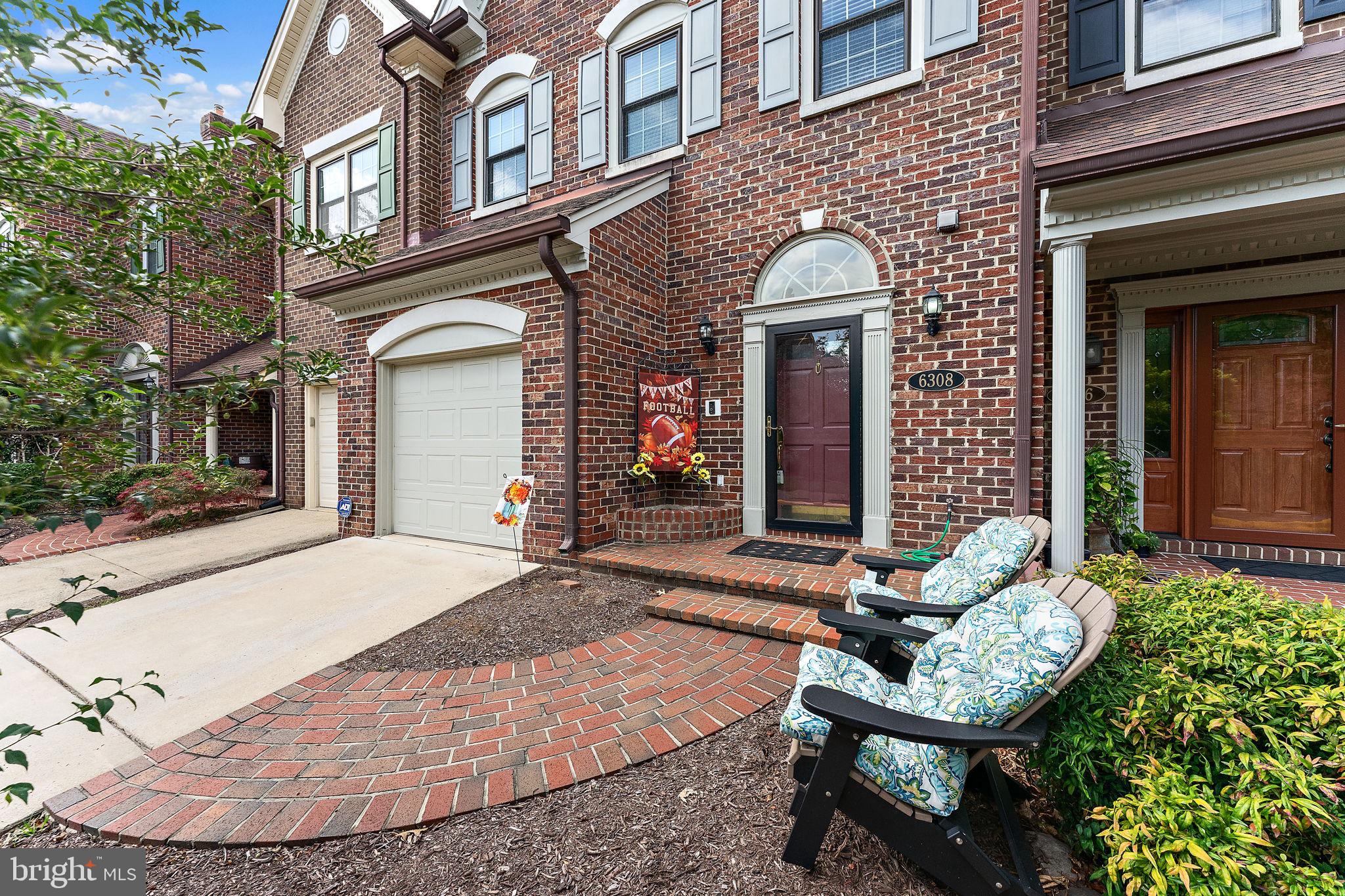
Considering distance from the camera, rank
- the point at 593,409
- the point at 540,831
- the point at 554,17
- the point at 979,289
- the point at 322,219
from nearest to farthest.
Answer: the point at 540,831
the point at 979,289
the point at 593,409
the point at 554,17
the point at 322,219

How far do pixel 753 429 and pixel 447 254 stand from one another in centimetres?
361

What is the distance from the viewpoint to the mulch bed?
5.52 feet

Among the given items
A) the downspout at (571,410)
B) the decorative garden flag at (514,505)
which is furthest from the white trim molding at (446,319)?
the decorative garden flag at (514,505)

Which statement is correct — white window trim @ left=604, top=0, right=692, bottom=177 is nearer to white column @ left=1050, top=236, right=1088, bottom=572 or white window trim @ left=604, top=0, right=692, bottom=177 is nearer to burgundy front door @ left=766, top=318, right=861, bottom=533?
burgundy front door @ left=766, top=318, right=861, bottom=533

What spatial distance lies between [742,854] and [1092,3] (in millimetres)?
7058

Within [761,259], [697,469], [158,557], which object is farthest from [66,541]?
[761,259]

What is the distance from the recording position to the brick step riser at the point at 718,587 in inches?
144

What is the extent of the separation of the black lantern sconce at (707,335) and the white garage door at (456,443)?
1.95 m

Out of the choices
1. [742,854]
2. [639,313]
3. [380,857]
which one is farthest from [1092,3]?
[380,857]

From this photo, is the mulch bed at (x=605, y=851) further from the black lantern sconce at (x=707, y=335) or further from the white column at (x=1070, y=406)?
the black lantern sconce at (x=707, y=335)

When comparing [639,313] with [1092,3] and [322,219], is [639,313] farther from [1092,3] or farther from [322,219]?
[322,219]

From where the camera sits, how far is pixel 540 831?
1.90 meters

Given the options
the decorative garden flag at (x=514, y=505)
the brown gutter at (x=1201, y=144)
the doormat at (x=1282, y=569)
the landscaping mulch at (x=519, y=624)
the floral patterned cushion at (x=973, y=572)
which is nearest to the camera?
the floral patterned cushion at (x=973, y=572)

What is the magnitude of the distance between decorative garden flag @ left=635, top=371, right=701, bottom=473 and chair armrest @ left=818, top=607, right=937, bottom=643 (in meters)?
3.36
